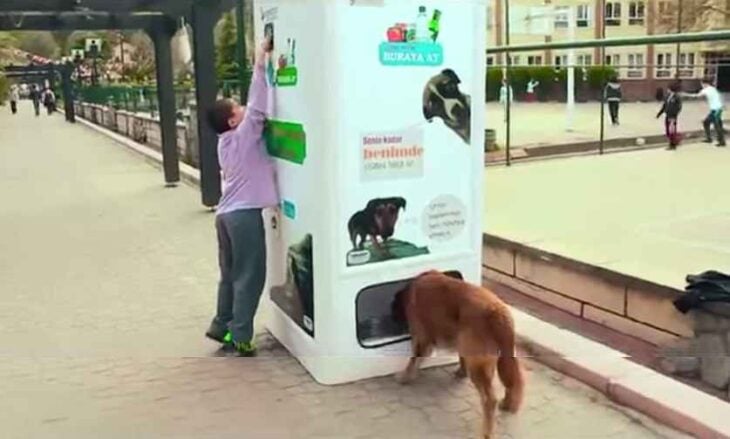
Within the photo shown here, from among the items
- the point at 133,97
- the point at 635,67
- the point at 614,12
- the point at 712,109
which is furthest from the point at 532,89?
the point at 133,97

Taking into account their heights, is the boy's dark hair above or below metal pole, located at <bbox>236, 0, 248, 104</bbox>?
below

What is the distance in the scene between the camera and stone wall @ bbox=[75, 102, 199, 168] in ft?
49.6

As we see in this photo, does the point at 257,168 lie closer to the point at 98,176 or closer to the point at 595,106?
the point at 98,176

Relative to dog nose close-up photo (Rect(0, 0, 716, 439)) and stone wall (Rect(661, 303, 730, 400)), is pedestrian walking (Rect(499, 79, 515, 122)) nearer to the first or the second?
dog nose close-up photo (Rect(0, 0, 716, 439))

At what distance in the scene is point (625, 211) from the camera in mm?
8586

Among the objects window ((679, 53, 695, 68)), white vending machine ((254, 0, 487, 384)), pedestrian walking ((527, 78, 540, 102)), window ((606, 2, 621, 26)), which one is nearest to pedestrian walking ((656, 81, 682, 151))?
pedestrian walking ((527, 78, 540, 102))

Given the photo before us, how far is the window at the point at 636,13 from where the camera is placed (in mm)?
24828

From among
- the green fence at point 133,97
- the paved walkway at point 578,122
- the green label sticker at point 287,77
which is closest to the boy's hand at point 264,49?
the green label sticker at point 287,77

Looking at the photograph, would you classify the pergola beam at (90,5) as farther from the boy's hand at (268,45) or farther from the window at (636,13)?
the window at (636,13)

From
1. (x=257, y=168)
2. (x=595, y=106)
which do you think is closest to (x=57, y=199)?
(x=257, y=168)

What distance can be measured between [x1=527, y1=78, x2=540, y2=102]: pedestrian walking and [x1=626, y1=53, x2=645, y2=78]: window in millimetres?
2056

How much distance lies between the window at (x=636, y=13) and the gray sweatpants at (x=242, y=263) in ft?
74.2

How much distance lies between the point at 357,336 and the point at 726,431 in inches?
74.4

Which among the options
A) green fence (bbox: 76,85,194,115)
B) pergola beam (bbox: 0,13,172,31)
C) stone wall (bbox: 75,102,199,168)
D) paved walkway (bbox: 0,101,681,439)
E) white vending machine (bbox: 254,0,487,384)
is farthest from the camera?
green fence (bbox: 76,85,194,115)
